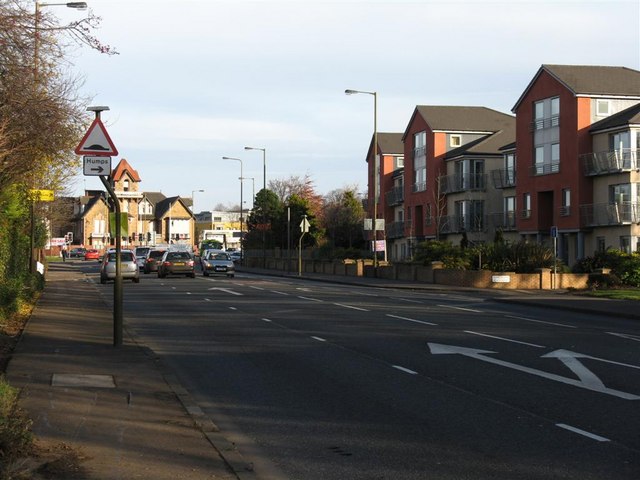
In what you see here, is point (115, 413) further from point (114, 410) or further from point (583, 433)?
point (583, 433)

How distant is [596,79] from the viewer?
5434 cm

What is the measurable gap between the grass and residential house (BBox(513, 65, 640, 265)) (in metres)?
14.2

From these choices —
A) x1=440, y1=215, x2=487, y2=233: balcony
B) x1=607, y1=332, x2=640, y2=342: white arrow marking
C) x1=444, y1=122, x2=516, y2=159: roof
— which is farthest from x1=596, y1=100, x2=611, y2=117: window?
x1=607, y1=332, x2=640, y2=342: white arrow marking

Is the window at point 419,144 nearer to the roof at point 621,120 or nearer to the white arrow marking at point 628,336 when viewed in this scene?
the roof at point 621,120

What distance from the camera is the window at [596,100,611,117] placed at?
173 ft

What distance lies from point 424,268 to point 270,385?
36094 mm

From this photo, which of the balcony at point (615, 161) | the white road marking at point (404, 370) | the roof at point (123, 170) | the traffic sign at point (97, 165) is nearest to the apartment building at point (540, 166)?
the balcony at point (615, 161)

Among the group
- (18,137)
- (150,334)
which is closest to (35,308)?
(150,334)

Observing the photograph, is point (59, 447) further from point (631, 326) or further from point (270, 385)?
point (631, 326)

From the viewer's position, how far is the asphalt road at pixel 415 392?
748 centimetres

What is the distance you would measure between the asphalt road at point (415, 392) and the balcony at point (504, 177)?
131 feet

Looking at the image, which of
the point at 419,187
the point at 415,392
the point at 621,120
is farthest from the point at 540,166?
the point at 415,392

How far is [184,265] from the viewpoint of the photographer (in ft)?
161

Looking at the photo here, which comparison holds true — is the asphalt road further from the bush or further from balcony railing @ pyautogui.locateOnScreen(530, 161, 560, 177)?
balcony railing @ pyautogui.locateOnScreen(530, 161, 560, 177)
